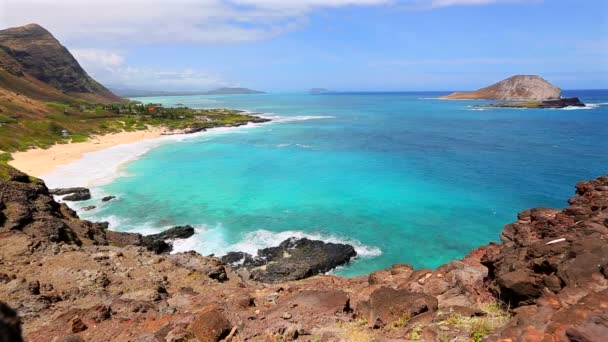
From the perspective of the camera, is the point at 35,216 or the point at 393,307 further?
the point at 35,216


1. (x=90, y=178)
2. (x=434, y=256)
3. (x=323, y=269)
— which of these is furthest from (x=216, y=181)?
(x=434, y=256)

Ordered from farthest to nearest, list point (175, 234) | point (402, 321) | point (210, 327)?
point (175, 234) → point (210, 327) → point (402, 321)

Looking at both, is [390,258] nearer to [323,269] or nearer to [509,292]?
[323,269]

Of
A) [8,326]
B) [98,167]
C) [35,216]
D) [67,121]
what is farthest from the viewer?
[67,121]

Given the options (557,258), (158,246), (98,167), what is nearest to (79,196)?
(98,167)

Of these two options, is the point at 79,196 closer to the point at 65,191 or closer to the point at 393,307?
the point at 65,191

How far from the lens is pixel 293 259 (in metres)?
32.7

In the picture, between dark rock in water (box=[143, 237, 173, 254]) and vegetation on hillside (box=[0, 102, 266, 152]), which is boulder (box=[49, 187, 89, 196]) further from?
vegetation on hillside (box=[0, 102, 266, 152])

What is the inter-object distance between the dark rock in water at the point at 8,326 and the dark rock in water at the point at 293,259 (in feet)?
83.6

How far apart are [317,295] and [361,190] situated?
1585 inches

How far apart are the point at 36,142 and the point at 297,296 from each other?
285 ft

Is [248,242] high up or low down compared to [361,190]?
down

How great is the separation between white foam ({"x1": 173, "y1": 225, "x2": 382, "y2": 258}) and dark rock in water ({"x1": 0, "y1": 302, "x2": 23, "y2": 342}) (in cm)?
3033

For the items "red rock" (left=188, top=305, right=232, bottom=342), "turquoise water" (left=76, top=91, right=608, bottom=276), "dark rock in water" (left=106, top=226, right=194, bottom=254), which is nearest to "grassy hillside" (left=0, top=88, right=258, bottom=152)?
"turquoise water" (left=76, top=91, right=608, bottom=276)
